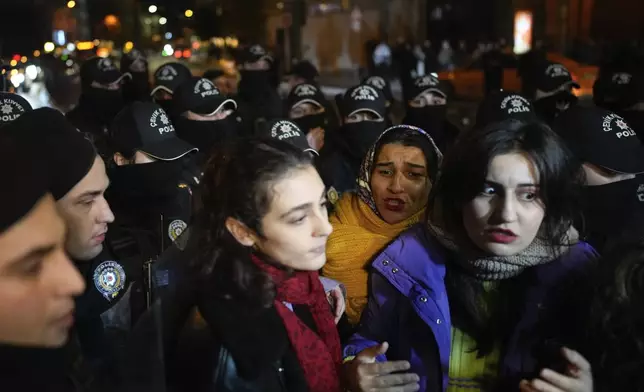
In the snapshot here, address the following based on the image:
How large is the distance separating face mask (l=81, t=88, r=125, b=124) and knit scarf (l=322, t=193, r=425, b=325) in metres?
4.56

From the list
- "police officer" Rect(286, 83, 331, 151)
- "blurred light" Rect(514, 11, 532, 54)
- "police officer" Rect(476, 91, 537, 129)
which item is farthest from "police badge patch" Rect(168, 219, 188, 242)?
"blurred light" Rect(514, 11, 532, 54)

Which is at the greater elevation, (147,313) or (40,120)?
(40,120)

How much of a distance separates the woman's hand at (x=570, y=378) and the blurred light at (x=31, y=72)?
45.1ft

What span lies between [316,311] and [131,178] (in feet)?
6.21

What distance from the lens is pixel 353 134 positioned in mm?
5367

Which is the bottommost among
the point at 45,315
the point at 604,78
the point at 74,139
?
the point at 604,78

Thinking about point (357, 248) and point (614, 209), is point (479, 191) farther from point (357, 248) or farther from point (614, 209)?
point (614, 209)

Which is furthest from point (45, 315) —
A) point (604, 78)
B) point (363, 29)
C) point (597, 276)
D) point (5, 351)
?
point (363, 29)

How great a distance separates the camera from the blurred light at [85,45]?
2523 cm

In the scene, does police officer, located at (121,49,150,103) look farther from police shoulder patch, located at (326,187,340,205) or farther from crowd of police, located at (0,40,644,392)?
police shoulder patch, located at (326,187,340,205)

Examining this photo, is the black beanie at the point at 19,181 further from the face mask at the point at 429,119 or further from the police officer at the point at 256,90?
the police officer at the point at 256,90

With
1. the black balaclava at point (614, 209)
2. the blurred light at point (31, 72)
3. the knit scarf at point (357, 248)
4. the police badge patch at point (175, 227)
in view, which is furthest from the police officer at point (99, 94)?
the blurred light at point (31, 72)

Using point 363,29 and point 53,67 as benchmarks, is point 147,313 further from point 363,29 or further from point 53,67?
point 363,29

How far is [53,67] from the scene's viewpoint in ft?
57.4
